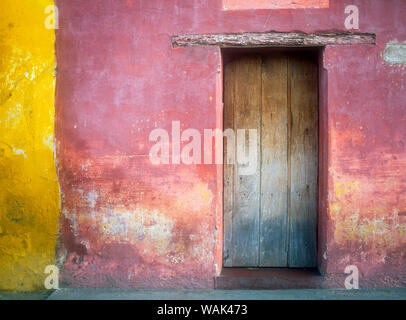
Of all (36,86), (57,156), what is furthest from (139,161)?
(36,86)

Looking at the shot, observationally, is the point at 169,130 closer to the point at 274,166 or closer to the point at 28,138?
the point at 274,166

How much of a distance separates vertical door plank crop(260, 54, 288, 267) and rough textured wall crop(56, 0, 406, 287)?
1.30ft

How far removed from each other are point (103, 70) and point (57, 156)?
891 mm

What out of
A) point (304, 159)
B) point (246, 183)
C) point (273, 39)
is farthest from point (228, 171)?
point (273, 39)

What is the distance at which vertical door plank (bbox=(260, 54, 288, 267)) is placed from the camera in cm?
361

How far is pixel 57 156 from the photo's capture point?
133 inches

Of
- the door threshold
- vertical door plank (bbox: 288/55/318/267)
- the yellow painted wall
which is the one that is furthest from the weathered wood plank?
the door threshold

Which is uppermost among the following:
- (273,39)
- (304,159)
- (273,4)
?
(273,4)

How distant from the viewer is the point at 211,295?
3203 mm

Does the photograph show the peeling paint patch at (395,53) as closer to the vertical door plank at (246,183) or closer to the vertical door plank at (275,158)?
the vertical door plank at (275,158)

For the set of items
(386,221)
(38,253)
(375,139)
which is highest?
(375,139)

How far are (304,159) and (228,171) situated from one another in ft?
2.46
